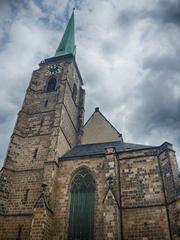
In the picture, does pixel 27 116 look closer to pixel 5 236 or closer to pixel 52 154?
pixel 52 154

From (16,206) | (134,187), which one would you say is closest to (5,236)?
(16,206)

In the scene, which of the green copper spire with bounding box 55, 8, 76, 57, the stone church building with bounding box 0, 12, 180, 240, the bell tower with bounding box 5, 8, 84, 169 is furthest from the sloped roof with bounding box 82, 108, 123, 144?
the green copper spire with bounding box 55, 8, 76, 57

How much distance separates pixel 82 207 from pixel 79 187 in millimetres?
1283

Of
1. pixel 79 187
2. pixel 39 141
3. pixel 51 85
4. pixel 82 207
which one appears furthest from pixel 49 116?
pixel 82 207

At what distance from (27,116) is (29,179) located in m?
6.23

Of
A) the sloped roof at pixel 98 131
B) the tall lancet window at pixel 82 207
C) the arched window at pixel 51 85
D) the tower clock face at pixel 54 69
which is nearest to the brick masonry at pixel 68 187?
the tall lancet window at pixel 82 207

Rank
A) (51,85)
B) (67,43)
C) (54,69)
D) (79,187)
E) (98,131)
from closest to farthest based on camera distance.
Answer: (79,187)
(98,131)
(51,85)
(54,69)
(67,43)

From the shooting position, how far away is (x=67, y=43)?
29000 millimetres

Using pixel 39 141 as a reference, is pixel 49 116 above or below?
above

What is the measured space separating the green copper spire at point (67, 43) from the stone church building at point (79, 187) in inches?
387

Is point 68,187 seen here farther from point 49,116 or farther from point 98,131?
point 98,131

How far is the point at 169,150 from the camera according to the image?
13688mm

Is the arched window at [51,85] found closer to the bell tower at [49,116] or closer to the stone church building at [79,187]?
the bell tower at [49,116]

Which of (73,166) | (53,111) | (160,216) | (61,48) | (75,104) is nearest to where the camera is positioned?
(160,216)
